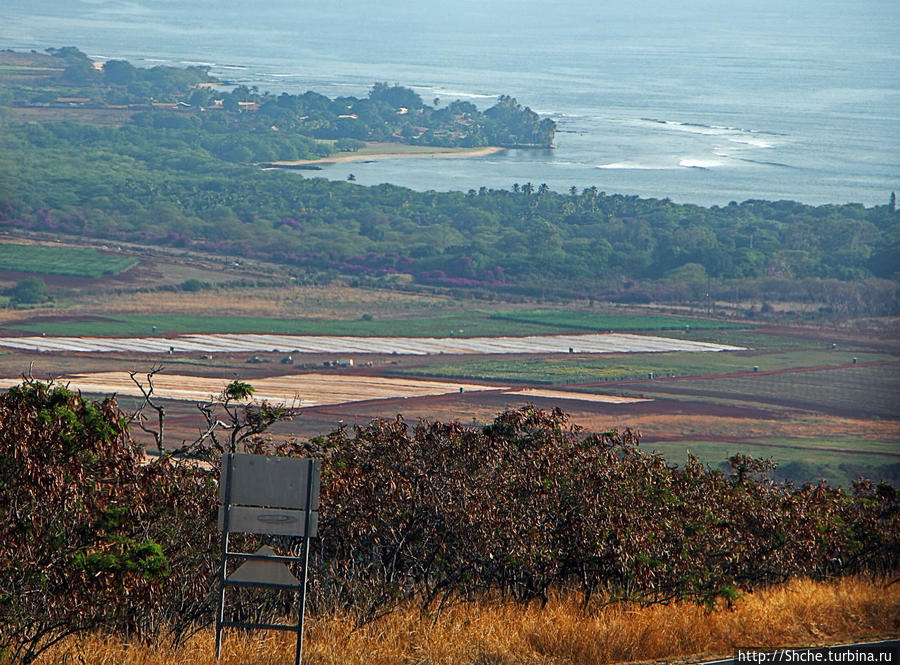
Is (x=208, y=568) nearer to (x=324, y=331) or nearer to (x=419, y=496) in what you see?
(x=419, y=496)

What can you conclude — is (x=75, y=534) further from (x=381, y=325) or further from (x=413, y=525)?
(x=381, y=325)

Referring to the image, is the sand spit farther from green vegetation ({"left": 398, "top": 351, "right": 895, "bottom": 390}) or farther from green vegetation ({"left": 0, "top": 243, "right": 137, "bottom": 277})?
green vegetation ({"left": 398, "top": 351, "right": 895, "bottom": 390})

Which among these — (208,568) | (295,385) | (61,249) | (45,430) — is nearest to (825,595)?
(208,568)

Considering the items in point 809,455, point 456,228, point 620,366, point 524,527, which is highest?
point 524,527

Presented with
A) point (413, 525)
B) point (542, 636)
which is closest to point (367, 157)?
point (413, 525)

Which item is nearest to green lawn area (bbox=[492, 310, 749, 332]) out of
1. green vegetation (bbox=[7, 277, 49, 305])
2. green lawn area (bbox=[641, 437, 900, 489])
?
green lawn area (bbox=[641, 437, 900, 489])

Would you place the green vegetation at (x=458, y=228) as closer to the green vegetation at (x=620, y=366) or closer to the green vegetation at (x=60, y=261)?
the green vegetation at (x=60, y=261)

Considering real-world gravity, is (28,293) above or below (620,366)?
below

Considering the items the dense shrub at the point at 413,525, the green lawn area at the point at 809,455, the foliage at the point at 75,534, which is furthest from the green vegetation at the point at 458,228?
the foliage at the point at 75,534
